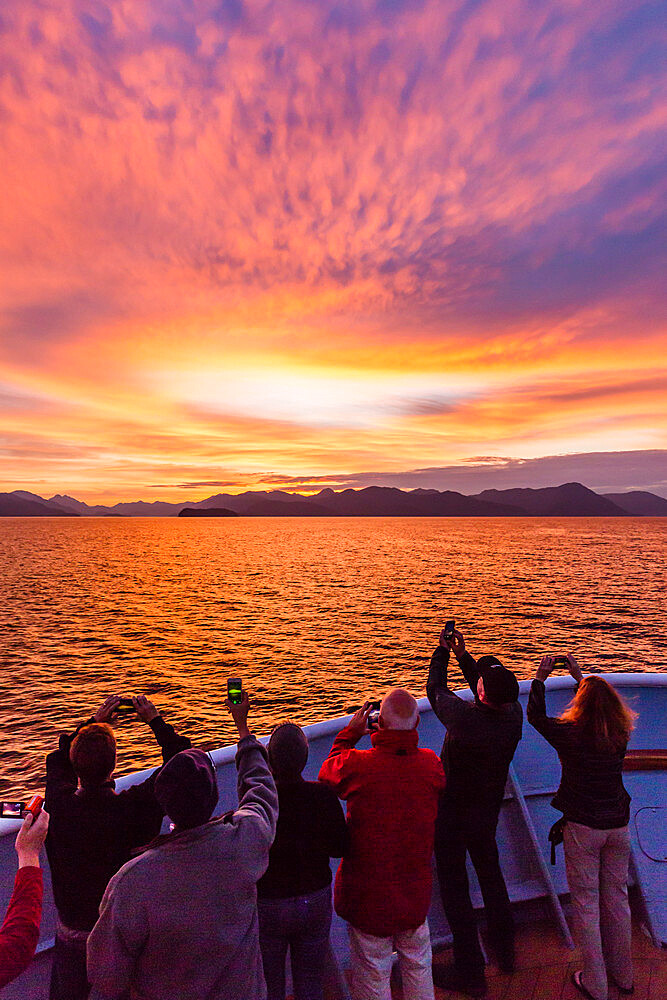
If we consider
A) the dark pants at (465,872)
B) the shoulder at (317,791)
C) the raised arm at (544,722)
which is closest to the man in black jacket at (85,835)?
the shoulder at (317,791)

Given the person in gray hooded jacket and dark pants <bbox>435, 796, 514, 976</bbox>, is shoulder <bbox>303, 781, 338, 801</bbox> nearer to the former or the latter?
the person in gray hooded jacket

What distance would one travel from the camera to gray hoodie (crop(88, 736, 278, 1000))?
1.83 meters

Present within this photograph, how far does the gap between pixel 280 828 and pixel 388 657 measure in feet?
82.1

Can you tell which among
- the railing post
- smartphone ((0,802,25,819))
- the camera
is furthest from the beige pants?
smartphone ((0,802,25,819))

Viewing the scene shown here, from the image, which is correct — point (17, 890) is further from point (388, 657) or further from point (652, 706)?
point (388, 657)

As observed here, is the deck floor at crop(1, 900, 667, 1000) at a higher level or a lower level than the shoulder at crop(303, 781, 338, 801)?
lower

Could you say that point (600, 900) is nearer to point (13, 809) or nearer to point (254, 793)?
point (254, 793)

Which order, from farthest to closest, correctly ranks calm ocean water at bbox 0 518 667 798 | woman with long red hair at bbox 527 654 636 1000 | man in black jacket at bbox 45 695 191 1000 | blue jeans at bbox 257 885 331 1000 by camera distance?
calm ocean water at bbox 0 518 667 798, woman with long red hair at bbox 527 654 636 1000, blue jeans at bbox 257 885 331 1000, man in black jacket at bbox 45 695 191 1000

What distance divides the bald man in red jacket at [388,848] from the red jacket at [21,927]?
52.8 inches

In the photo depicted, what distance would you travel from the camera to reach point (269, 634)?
33.8 meters

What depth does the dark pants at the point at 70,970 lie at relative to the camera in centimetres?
255

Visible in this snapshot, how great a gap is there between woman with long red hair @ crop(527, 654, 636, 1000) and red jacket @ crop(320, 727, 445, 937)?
1020mm

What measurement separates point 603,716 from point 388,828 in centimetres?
142

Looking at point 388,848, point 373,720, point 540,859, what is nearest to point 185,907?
point 388,848
